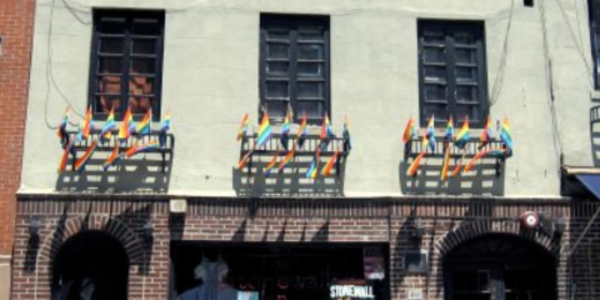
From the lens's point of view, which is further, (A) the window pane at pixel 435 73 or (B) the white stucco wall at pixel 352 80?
(A) the window pane at pixel 435 73

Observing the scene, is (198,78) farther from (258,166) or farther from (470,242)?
(470,242)

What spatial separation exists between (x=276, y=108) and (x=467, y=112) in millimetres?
2858

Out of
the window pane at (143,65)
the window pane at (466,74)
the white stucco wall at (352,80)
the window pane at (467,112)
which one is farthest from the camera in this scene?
the window pane at (466,74)

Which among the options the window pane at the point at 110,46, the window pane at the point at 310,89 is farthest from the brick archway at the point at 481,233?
the window pane at the point at 110,46

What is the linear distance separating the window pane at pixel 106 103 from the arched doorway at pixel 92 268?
1.76 metres

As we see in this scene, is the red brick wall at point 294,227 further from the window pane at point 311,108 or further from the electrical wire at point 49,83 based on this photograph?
the window pane at point 311,108

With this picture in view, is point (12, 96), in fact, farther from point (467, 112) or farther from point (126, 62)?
point (467, 112)

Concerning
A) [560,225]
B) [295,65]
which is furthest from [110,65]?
[560,225]

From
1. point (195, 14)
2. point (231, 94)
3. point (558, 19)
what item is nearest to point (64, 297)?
point (231, 94)

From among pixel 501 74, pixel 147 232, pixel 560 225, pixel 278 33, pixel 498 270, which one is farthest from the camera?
pixel 501 74

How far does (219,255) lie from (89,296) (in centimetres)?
186

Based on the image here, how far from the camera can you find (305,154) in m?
11.2

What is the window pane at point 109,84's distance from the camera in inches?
445

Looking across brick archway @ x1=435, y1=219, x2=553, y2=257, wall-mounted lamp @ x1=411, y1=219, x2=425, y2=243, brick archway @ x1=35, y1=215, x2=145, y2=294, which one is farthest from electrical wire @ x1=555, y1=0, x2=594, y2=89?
brick archway @ x1=35, y1=215, x2=145, y2=294
